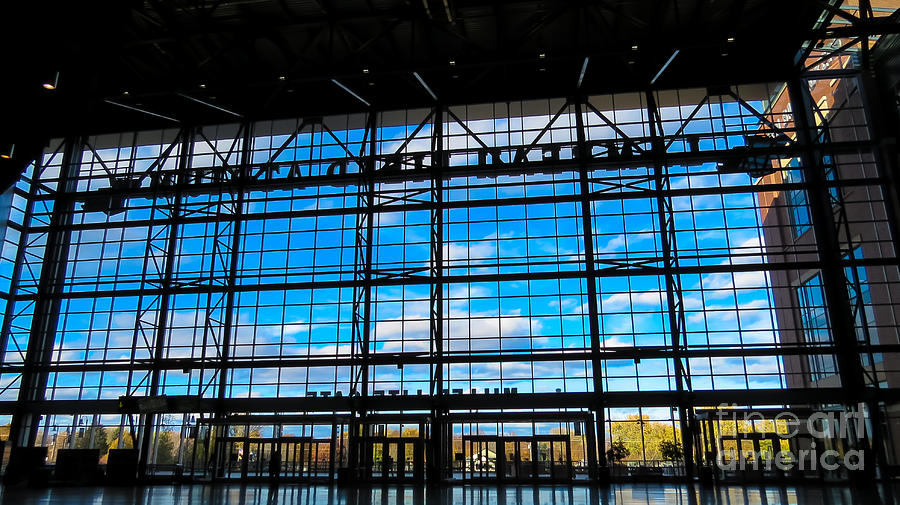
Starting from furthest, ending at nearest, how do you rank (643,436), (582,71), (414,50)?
1. (582,71)
2. (414,50)
3. (643,436)

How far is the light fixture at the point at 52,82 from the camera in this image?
39.8 feet

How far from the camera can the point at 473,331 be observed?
2658cm

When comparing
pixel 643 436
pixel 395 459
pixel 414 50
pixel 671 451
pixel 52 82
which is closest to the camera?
pixel 52 82

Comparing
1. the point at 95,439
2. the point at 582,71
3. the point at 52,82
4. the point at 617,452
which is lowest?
the point at 617,452

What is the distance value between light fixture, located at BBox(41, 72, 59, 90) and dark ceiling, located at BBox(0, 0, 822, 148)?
27.6 feet

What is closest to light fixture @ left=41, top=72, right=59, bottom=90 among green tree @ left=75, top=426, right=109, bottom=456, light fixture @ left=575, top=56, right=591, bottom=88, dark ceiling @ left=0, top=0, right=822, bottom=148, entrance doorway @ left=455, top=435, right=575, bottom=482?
dark ceiling @ left=0, top=0, right=822, bottom=148

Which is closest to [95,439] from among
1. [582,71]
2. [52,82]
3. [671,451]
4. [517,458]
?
[517,458]

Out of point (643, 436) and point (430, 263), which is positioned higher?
point (430, 263)

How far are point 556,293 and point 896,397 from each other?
12751 mm

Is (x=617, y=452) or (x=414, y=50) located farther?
(x=414, y=50)

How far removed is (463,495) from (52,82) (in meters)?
15.4

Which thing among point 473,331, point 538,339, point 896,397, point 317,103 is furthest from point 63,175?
point 896,397

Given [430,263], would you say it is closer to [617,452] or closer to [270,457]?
[270,457]

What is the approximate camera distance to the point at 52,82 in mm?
12258
